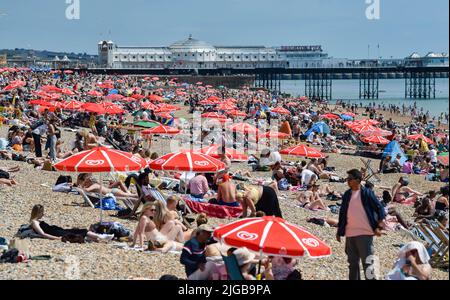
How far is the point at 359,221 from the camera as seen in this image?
6496mm

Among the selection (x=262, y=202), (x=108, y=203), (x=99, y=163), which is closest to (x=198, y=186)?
(x=108, y=203)

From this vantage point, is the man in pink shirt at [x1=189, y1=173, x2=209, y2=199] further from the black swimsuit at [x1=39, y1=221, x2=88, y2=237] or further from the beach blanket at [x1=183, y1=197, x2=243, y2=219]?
the black swimsuit at [x1=39, y1=221, x2=88, y2=237]

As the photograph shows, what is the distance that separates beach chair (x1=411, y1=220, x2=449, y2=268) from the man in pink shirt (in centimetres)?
341

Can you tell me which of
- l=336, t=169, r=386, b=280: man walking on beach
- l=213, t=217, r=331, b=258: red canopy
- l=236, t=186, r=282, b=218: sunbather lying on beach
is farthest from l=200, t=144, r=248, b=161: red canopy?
l=213, t=217, r=331, b=258: red canopy

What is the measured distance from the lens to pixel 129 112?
31.6m

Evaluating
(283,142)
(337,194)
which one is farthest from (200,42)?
(337,194)

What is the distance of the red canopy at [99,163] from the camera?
8.96 metres

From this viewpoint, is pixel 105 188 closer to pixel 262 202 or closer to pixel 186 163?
pixel 186 163

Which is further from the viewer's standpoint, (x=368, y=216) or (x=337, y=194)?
(x=337, y=194)

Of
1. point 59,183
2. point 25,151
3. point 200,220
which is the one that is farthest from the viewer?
point 25,151

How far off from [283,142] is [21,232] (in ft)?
49.2

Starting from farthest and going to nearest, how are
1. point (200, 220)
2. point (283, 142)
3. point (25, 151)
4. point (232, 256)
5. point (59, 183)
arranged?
1. point (283, 142)
2. point (25, 151)
3. point (59, 183)
4. point (200, 220)
5. point (232, 256)

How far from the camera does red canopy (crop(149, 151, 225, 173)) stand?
10.1 metres
